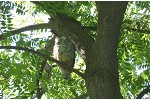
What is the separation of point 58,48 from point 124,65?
0.75 m

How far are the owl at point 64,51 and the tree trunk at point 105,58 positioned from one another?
16.9 inches

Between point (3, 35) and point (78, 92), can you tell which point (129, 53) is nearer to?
point (78, 92)

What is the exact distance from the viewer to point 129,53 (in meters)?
3.91

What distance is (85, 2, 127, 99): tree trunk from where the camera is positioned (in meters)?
2.75

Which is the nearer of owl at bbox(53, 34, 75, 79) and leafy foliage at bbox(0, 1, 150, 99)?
leafy foliage at bbox(0, 1, 150, 99)

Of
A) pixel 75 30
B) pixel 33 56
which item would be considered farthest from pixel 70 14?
pixel 33 56

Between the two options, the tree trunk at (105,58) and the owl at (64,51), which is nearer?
the tree trunk at (105,58)

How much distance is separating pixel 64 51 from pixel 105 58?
0.64m

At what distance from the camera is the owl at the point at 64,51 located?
332 cm

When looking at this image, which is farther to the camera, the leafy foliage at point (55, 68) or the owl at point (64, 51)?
the owl at point (64, 51)

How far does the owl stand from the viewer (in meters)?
3.32

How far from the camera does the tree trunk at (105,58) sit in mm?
2754

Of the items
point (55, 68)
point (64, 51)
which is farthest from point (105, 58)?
point (55, 68)

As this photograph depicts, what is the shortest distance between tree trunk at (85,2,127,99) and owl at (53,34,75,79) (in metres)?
0.43
